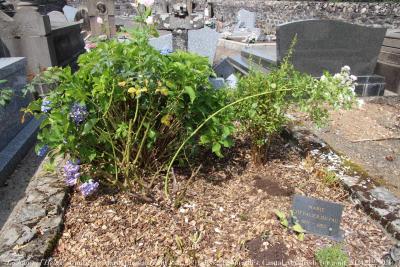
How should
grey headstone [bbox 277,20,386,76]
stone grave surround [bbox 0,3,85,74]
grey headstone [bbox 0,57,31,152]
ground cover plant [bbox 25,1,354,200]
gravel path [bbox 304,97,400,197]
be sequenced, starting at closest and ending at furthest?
ground cover plant [bbox 25,1,354,200] < gravel path [bbox 304,97,400,197] < grey headstone [bbox 0,57,31,152] < grey headstone [bbox 277,20,386,76] < stone grave surround [bbox 0,3,85,74]

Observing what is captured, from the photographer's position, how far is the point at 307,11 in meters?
15.5

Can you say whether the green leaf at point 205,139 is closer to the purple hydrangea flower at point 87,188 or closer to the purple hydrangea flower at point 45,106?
the purple hydrangea flower at point 87,188

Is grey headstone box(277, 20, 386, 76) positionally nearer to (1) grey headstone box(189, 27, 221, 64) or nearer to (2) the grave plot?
(1) grey headstone box(189, 27, 221, 64)

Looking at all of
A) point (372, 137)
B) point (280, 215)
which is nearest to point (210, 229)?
point (280, 215)

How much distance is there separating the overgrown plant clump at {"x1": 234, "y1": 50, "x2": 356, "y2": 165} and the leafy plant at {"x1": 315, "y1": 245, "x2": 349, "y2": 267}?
1.07m

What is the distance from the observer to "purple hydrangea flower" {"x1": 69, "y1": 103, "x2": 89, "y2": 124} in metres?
2.50

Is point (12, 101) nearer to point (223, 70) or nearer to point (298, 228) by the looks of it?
point (223, 70)

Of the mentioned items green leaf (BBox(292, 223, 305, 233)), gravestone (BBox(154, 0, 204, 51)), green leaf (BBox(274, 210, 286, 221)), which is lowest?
green leaf (BBox(292, 223, 305, 233))

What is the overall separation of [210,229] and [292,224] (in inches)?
24.3

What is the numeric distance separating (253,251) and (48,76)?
221cm

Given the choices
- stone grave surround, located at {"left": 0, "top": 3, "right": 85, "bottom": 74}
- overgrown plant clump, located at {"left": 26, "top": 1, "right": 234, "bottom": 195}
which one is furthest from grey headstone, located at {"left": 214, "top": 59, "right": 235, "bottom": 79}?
stone grave surround, located at {"left": 0, "top": 3, "right": 85, "bottom": 74}

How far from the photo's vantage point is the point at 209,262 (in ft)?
6.89

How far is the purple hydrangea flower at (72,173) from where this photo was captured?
2611 mm

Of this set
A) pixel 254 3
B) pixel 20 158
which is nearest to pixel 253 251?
pixel 20 158
